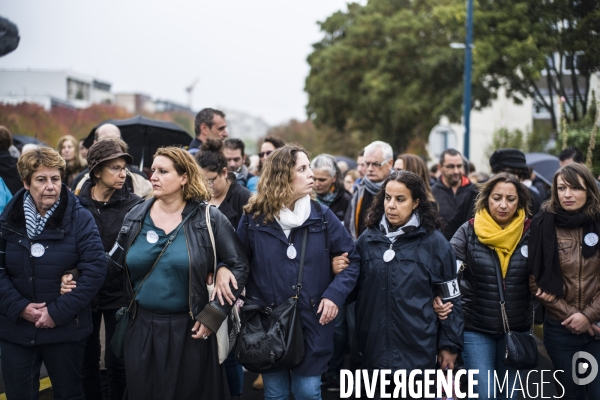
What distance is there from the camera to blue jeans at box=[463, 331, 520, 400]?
485 centimetres

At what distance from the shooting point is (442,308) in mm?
4512

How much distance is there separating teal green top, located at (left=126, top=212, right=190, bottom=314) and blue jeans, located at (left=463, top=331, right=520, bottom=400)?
2074 millimetres

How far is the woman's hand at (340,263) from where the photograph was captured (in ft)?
14.8

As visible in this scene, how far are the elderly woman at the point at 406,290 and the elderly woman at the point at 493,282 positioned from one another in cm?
38

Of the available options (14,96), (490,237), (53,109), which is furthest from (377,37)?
(490,237)

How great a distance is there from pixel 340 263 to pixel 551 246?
1487 mm

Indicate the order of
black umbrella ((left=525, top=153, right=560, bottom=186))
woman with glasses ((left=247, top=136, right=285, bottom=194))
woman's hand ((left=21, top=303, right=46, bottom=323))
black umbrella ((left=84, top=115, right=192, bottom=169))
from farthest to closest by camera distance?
black umbrella ((left=525, top=153, right=560, bottom=186)) < black umbrella ((left=84, top=115, right=192, bottom=169)) < woman with glasses ((left=247, top=136, right=285, bottom=194)) < woman's hand ((left=21, top=303, right=46, bottom=323))

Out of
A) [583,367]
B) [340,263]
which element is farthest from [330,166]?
[583,367]

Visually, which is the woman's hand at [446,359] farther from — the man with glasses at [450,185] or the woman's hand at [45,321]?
the man with glasses at [450,185]

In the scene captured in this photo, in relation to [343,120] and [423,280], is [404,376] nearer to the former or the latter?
[423,280]

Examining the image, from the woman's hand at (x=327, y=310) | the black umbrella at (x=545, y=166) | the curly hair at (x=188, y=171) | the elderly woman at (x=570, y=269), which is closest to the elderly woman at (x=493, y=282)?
the elderly woman at (x=570, y=269)

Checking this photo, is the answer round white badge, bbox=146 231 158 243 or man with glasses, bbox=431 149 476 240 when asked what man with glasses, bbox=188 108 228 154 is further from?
round white badge, bbox=146 231 158 243

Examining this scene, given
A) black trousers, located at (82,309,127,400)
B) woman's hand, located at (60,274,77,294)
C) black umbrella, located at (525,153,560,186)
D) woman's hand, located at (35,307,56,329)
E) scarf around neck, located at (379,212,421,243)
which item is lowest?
black trousers, located at (82,309,127,400)

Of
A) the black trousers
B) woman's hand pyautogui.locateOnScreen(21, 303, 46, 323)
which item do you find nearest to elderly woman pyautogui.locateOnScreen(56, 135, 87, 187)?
the black trousers
